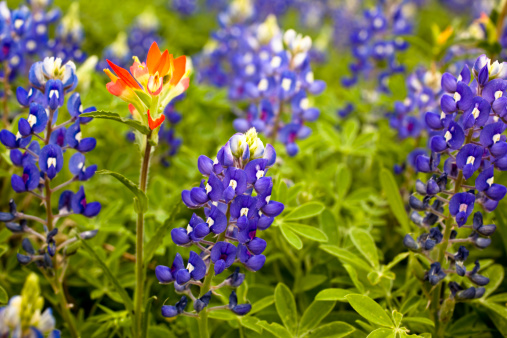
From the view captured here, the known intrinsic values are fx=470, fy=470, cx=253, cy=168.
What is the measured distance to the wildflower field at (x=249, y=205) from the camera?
159cm

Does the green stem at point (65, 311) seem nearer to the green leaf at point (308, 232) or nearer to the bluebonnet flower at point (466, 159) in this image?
the green leaf at point (308, 232)

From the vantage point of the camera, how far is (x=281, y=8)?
281 inches

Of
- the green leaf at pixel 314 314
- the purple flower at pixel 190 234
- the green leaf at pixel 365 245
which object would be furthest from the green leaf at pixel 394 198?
the purple flower at pixel 190 234

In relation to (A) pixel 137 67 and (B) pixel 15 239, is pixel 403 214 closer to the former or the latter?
(A) pixel 137 67

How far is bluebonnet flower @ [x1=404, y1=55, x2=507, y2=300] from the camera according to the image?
1.65 m

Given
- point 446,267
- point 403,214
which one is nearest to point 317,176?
point 403,214

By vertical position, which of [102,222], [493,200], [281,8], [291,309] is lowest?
[291,309]

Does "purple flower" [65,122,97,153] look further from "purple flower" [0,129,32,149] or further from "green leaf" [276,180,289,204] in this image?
"green leaf" [276,180,289,204]

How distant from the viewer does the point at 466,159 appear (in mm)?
1659

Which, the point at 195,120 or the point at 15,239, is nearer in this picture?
the point at 15,239

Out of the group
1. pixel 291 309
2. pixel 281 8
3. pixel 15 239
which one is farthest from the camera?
pixel 281 8

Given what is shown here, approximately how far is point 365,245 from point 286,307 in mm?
450

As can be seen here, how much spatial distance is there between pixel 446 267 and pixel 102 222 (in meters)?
1.55

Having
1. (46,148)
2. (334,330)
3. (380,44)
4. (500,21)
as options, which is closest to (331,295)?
(334,330)
